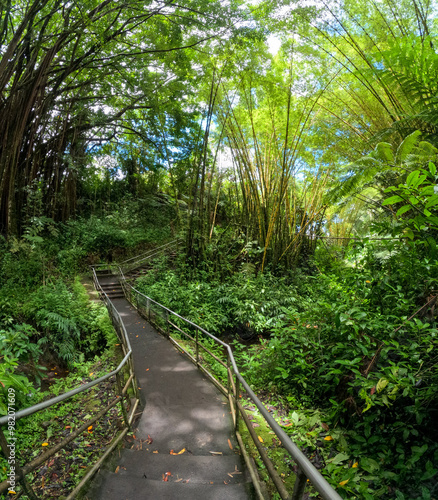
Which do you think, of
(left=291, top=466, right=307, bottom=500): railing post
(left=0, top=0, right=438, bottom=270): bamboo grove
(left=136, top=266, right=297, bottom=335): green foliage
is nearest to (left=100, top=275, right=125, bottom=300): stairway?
(left=136, top=266, right=297, bottom=335): green foliage

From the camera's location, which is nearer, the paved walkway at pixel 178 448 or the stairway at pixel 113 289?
the paved walkway at pixel 178 448

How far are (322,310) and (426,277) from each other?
1.04 meters

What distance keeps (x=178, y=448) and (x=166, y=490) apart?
0.66m

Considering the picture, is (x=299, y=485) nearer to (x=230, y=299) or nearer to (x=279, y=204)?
(x=230, y=299)

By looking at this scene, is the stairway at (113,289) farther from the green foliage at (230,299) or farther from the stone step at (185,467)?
the stone step at (185,467)

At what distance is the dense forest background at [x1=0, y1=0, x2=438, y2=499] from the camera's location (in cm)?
211

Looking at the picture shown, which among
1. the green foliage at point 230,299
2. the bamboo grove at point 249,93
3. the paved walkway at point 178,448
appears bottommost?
the paved walkway at point 178,448

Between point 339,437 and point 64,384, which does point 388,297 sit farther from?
point 64,384

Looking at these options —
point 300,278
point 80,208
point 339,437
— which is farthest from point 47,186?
point 339,437

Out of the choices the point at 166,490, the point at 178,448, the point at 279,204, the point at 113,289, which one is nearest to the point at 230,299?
the point at 279,204

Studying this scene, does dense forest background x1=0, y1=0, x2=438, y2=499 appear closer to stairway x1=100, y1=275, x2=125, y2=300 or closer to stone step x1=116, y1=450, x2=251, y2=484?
stone step x1=116, y1=450, x2=251, y2=484

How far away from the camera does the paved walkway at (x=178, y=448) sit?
1.65 meters

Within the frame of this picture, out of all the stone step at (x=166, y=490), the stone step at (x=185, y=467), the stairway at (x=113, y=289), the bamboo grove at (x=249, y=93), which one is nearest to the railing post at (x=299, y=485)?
the stone step at (x=166, y=490)

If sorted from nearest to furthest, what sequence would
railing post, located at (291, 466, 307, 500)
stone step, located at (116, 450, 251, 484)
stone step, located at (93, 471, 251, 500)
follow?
railing post, located at (291, 466, 307, 500) < stone step, located at (93, 471, 251, 500) < stone step, located at (116, 450, 251, 484)
